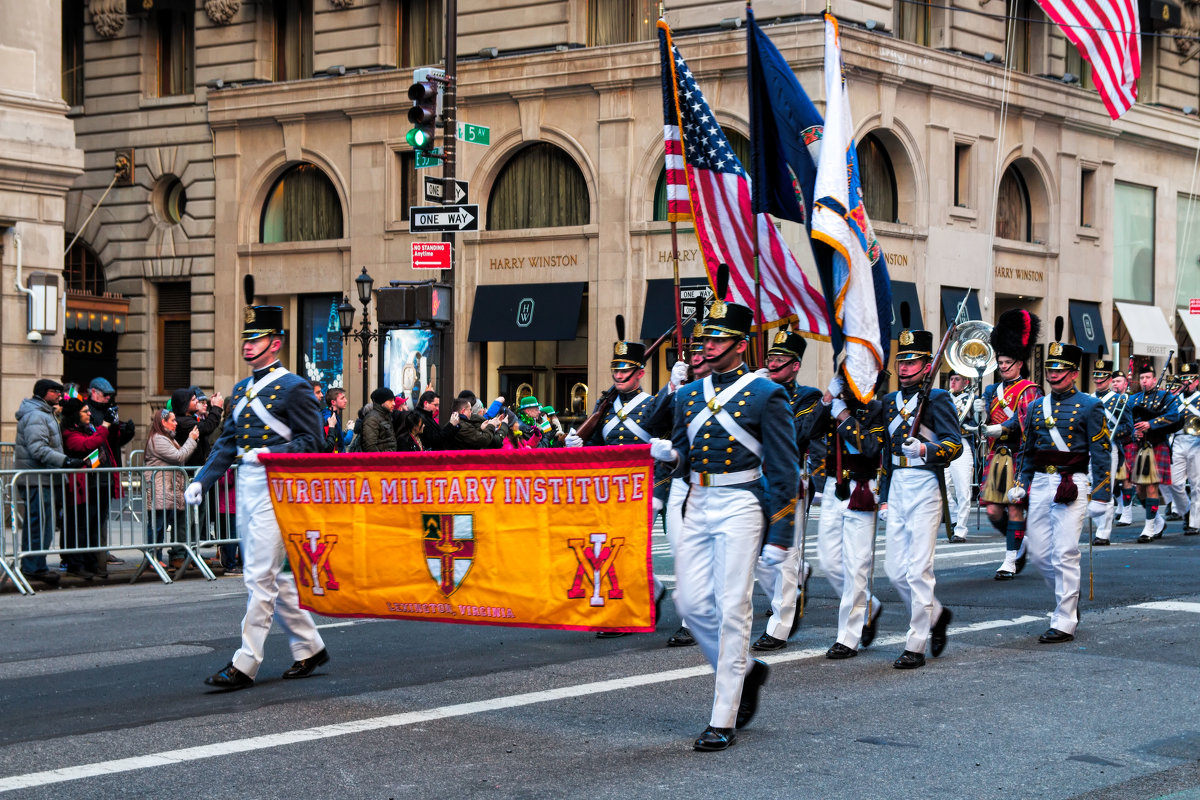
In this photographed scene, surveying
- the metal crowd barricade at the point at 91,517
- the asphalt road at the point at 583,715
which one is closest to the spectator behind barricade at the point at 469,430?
the metal crowd barricade at the point at 91,517

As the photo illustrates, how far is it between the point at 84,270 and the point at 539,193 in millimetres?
12454

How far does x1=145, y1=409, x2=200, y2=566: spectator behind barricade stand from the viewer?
1566 centimetres

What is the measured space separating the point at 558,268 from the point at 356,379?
5418mm

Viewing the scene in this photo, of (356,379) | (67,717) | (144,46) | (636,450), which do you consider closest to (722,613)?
(636,450)

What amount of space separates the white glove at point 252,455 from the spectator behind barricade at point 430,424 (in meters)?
9.16

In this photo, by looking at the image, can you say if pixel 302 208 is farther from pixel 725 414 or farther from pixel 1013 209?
pixel 725 414

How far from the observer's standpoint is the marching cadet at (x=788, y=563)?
33.8ft

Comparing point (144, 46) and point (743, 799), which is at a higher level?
point (144, 46)

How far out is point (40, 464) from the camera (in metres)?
15.1

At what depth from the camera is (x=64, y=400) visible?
1603cm

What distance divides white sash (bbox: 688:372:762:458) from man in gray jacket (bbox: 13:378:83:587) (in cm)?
880

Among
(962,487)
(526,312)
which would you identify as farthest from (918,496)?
(526,312)

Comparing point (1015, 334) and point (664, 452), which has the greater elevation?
point (1015, 334)

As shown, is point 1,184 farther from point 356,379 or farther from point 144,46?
point 144,46
